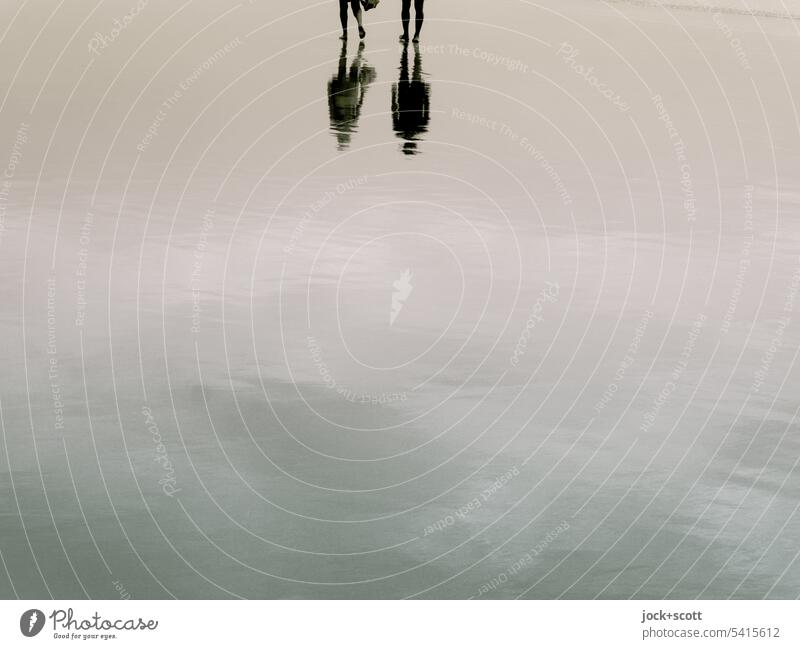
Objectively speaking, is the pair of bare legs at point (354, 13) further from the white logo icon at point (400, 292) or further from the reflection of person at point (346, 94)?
the white logo icon at point (400, 292)

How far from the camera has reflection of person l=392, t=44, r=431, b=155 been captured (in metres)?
18.8

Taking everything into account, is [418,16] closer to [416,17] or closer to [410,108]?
[416,17]

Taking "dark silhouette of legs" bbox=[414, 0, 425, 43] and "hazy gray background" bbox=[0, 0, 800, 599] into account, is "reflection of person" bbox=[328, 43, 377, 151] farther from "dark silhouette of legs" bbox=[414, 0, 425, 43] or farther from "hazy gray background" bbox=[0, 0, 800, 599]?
"dark silhouette of legs" bbox=[414, 0, 425, 43]

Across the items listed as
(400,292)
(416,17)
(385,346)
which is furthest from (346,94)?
(385,346)

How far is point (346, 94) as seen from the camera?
2139 cm

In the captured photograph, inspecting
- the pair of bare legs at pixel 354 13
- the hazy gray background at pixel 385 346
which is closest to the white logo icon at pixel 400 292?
the hazy gray background at pixel 385 346

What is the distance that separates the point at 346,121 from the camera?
63.6 feet

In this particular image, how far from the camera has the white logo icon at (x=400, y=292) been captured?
11901mm

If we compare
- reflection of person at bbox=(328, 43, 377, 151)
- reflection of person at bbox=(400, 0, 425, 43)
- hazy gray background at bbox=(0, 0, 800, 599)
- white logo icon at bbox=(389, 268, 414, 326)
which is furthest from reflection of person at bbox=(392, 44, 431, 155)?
white logo icon at bbox=(389, 268, 414, 326)

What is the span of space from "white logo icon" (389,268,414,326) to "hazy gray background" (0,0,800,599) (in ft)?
0.32

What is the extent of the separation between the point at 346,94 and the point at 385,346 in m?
11.0

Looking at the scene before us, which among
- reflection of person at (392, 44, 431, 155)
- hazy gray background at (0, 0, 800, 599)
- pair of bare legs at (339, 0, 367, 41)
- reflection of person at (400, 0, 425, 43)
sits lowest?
hazy gray background at (0, 0, 800, 599)
